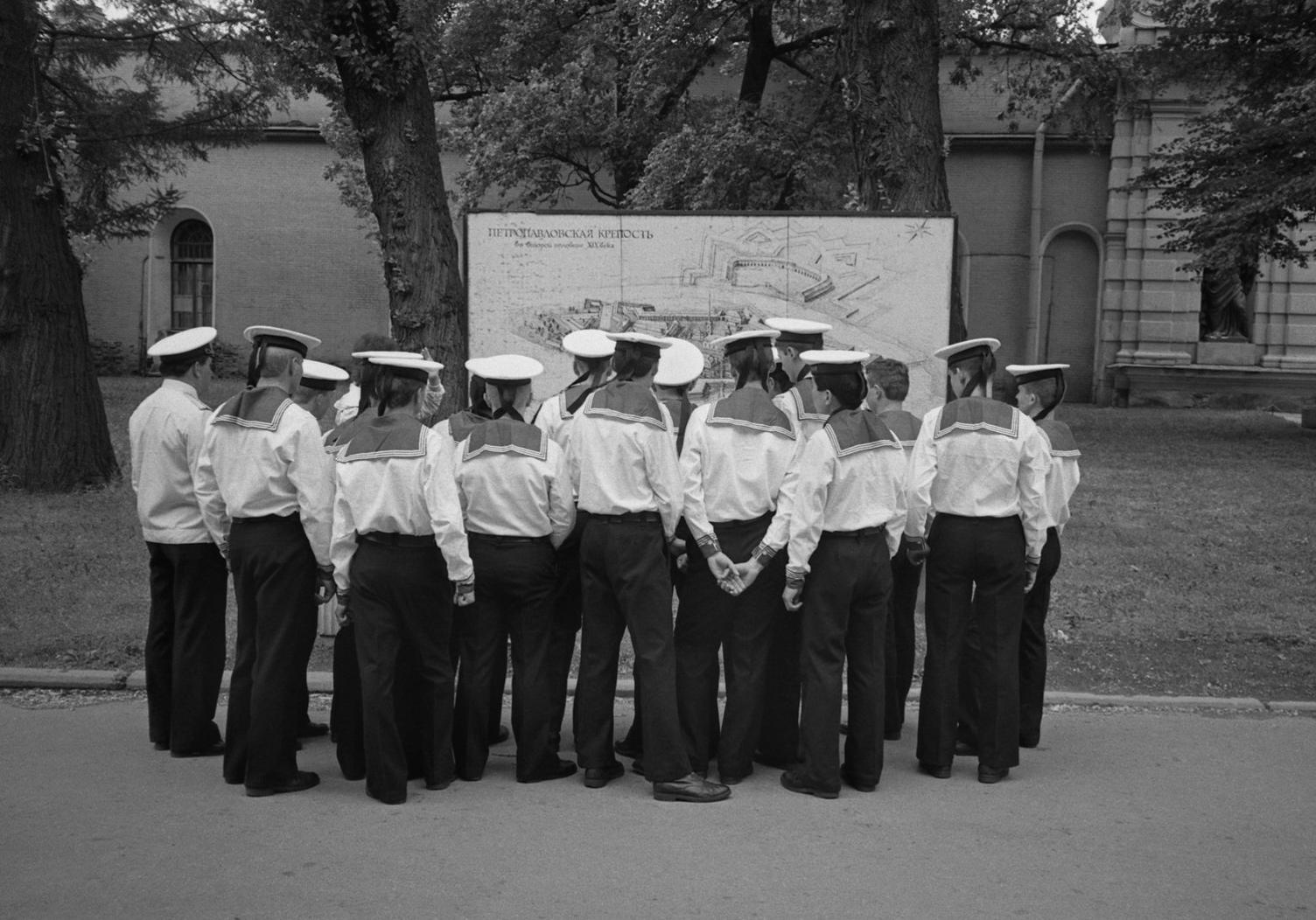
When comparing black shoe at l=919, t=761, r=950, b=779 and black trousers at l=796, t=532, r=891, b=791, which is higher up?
black trousers at l=796, t=532, r=891, b=791

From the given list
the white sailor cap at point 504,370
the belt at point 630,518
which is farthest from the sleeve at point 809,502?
the white sailor cap at point 504,370

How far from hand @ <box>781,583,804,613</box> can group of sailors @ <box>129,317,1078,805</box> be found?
0.01m

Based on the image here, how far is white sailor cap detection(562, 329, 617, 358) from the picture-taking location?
6.78 m

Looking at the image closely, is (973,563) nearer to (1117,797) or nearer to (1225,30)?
(1117,797)

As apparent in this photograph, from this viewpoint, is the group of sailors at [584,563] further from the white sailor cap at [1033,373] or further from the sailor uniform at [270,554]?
the white sailor cap at [1033,373]

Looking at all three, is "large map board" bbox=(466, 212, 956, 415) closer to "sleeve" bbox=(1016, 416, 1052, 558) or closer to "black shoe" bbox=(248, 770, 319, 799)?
"sleeve" bbox=(1016, 416, 1052, 558)

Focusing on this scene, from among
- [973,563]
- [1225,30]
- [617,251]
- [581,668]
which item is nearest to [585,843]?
[581,668]

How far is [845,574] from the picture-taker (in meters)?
5.91

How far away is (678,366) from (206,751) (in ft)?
9.89

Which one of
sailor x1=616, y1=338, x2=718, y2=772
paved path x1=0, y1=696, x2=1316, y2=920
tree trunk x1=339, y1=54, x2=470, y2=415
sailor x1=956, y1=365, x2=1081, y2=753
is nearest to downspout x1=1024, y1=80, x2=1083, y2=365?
tree trunk x1=339, y1=54, x2=470, y2=415

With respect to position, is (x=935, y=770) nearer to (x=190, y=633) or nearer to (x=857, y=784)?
(x=857, y=784)

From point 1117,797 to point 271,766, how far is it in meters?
3.76

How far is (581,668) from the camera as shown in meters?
6.24

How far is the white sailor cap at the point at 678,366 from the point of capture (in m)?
6.75
